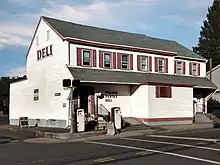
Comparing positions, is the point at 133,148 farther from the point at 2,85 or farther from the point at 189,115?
the point at 2,85

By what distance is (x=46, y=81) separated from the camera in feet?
106

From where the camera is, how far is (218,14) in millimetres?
87938

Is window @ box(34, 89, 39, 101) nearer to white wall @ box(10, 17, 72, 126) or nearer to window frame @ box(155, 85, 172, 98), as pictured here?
white wall @ box(10, 17, 72, 126)

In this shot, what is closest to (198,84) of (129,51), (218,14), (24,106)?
(129,51)

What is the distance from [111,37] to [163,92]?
7.19 m

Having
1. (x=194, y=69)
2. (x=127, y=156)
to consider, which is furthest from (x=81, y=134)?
(x=194, y=69)

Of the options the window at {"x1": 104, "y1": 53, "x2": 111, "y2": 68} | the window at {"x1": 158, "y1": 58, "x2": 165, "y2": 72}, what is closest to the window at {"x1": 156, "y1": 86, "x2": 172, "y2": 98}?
the window at {"x1": 158, "y1": 58, "x2": 165, "y2": 72}

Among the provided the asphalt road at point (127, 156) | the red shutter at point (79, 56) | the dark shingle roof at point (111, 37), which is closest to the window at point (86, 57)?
the red shutter at point (79, 56)

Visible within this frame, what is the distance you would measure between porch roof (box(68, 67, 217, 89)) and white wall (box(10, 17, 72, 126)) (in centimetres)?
119

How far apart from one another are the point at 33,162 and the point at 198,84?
26.9 m

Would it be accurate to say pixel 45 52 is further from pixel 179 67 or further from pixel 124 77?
pixel 179 67

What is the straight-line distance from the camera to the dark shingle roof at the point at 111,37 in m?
31.8

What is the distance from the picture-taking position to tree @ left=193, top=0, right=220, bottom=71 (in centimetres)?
8656

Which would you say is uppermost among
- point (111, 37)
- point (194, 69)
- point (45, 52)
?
point (111, 37)
